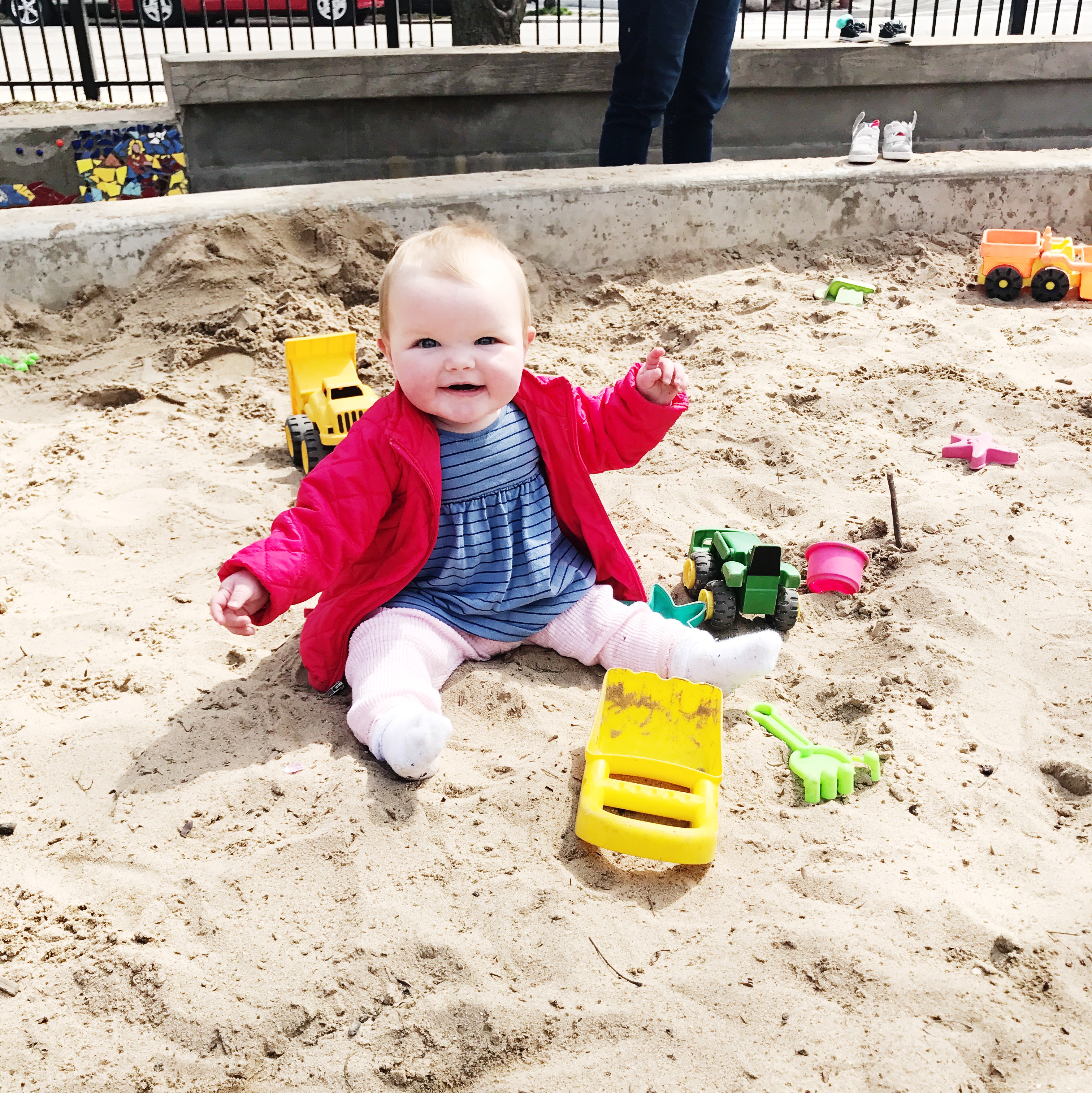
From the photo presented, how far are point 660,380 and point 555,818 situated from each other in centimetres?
94

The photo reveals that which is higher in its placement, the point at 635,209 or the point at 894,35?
the point at 894,35

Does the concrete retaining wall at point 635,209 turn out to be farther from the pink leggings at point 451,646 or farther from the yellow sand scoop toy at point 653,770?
the yellow sand scoop toy at point 653,770

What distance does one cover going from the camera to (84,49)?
7840mm

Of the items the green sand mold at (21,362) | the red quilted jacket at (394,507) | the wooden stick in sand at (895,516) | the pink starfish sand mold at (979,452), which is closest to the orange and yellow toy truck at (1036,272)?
the pink starfish sand mold at (979,452)

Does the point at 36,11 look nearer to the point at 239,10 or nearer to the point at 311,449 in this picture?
the point at 239,10

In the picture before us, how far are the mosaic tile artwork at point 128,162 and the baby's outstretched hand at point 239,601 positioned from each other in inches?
158

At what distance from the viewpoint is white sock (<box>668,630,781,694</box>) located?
2.25 meters

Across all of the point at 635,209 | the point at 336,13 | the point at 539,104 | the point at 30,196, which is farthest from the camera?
the point at 336,13

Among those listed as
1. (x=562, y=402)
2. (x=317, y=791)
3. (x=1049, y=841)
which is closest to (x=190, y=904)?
(x=317, y=791)

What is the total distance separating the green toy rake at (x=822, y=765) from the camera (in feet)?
6.63

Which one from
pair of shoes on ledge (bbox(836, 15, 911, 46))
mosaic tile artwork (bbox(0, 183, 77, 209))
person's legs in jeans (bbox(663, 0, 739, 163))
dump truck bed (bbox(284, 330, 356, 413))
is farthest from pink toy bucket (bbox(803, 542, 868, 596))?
pair of shoes on ledge (bbox(836, 15, 911, 46))

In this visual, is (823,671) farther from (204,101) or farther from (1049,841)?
(204,101)

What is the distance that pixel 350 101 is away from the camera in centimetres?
587

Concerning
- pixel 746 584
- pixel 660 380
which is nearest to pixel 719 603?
pixel 746 584
